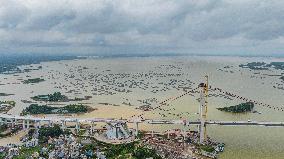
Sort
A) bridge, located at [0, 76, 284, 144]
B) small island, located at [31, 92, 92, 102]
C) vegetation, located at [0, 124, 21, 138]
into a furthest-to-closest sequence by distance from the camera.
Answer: small island, located at [31, 92, 92, 102] → vegetation, located at [0, 124, 21, 138] → bridge, located at [0, 76, 284, 144]

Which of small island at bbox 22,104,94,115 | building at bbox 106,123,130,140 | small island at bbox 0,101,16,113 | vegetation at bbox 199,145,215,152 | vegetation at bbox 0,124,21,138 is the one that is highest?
building at bbox 106,123,130,140

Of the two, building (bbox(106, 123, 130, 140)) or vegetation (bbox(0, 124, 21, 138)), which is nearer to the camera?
building (bbox(106, 123, 130, 140))

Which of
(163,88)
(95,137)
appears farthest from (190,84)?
(95,137)

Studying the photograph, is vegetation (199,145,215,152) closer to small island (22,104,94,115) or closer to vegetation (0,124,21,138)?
vegetation (0,124,21,138)

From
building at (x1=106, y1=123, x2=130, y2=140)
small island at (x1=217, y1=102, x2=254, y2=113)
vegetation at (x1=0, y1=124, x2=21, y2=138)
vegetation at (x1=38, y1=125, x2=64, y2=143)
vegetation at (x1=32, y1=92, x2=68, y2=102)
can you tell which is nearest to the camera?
building at (x1=106, y1=123, x2=130, y2=140)

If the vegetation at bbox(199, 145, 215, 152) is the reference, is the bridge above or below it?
above

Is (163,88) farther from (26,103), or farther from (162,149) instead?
(162,149)

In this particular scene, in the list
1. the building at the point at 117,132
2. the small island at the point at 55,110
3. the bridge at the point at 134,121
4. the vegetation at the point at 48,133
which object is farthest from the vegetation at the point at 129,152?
the small island at the point at 55,110

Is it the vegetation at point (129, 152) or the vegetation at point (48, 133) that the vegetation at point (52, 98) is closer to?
the vegetation at point (48, 133)

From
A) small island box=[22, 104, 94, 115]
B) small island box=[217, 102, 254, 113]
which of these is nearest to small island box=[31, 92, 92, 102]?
small island box=[22, 104, 94, 115]

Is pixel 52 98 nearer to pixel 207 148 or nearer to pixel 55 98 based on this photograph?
pixel 55 98

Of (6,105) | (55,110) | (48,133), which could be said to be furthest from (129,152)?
(6,105)
